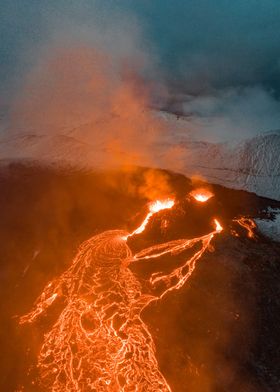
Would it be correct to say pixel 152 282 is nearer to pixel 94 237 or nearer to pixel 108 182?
pixel 94 237

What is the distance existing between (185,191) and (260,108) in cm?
391

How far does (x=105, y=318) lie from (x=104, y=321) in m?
0.04

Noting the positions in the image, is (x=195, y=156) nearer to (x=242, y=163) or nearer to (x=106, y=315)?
(x=242, y=163)

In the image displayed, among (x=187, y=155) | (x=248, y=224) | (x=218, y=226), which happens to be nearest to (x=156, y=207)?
(x=218, y=226)

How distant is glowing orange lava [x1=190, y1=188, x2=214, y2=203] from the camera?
6.00 metres

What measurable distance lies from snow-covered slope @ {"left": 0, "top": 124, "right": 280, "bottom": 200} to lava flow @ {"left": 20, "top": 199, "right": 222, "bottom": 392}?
189 centimetres

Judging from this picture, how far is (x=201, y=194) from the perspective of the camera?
6.16 meters

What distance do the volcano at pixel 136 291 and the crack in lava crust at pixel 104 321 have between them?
0.5 inches

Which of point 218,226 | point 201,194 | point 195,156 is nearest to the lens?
point 218,226

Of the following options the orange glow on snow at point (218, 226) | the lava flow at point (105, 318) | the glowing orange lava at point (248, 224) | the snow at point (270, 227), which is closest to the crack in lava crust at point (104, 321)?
the lava flow at point (105, 318)

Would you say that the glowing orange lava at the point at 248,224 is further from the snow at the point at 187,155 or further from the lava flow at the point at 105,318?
A: the snow at the point at 187,155

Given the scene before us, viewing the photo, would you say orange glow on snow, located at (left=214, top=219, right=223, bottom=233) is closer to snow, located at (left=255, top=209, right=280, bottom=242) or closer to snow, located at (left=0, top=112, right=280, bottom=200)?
snow, located at (left=255, top=209, right=280, bottom=242)

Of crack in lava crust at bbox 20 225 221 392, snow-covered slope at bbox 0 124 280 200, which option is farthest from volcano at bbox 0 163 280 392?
snow-covered slope at bbox 0 124 280 200

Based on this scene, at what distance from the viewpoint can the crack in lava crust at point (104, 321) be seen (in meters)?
3.41
